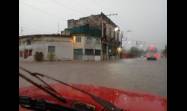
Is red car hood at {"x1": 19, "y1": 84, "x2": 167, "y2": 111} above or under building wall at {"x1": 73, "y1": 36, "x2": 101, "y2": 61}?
under

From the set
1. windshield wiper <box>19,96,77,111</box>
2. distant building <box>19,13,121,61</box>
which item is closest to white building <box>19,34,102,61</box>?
distant building <box>19,13,121,61</box>

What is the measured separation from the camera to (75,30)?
2787 millimetres

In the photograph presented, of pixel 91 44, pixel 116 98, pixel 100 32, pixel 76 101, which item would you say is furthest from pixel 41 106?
pixel 91 44

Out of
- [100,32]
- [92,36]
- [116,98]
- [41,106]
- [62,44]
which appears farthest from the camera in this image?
[62,44]

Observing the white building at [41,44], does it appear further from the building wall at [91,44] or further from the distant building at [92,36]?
the building wall at [91,44]

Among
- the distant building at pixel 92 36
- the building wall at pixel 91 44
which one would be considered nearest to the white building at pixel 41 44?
the distant building at pixel 92 36

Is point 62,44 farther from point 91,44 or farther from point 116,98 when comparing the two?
point 116,98

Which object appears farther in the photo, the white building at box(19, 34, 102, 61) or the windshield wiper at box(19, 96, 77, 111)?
the white building at box(19, 34, 102, 61)

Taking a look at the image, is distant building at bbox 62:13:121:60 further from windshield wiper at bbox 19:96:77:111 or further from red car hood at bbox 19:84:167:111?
windshield wiper at bbox 19:96:77:111

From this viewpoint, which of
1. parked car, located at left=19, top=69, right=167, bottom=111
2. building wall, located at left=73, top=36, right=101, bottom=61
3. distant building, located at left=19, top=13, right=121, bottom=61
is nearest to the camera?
parked car, located at left=19, top=69, right=167, bottom=111

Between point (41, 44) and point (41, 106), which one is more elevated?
point (41, 44)

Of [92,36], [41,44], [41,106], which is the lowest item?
[41,106]
